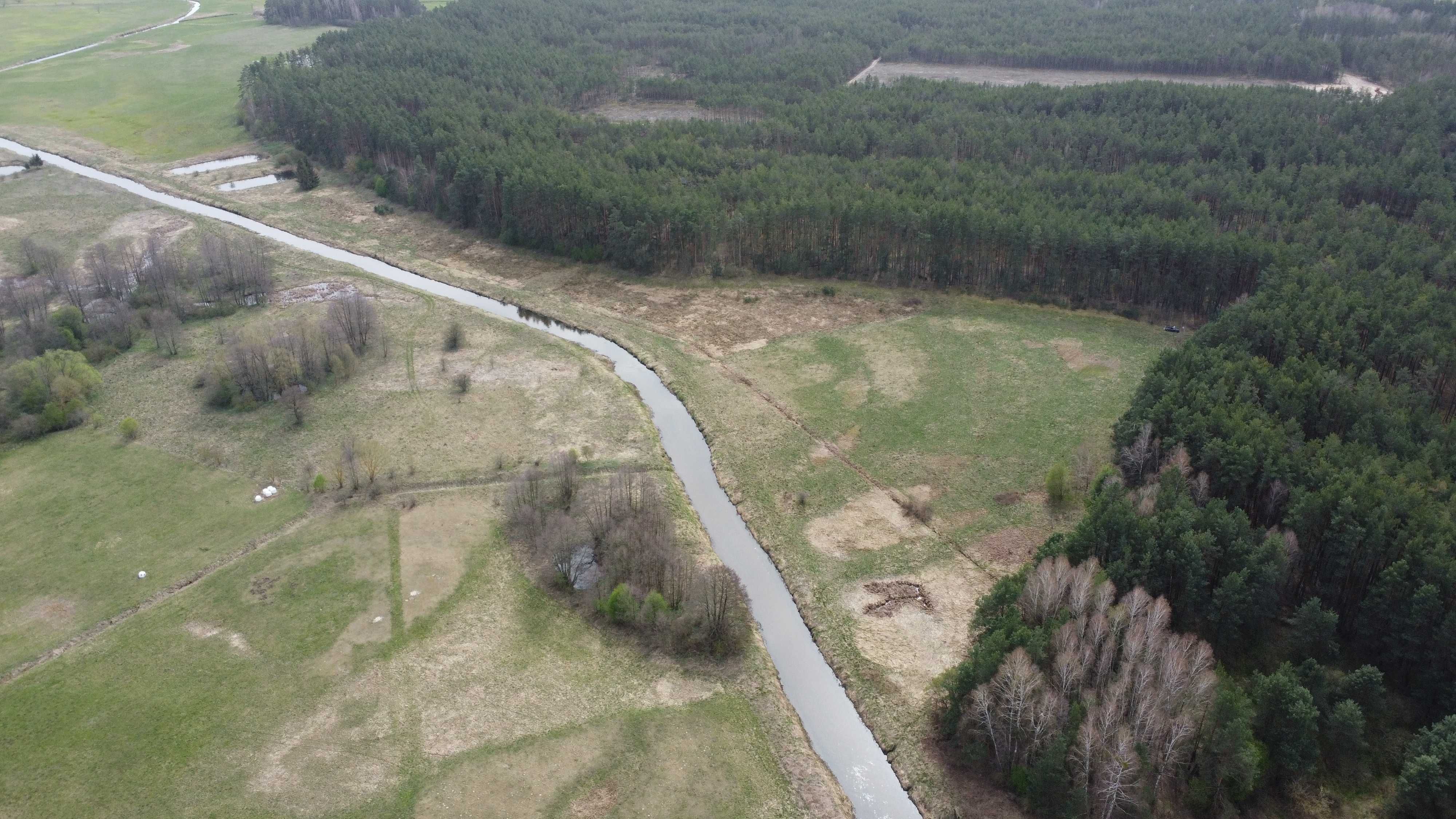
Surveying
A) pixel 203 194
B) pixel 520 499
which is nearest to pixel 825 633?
pixel 520 499

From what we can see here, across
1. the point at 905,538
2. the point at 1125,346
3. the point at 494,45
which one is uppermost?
the point at 494,45

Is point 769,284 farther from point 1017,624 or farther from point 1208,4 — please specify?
point 1208,4

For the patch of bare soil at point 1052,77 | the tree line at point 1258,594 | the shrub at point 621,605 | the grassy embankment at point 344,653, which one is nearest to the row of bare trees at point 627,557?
the shrub at point 621,605

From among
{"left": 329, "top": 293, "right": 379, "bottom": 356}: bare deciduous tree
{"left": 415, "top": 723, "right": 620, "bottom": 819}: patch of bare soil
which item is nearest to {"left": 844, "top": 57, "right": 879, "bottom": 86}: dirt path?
{"left": 329, "top": 293, "right": 379, "bottom": 356}: bare deciduous tree

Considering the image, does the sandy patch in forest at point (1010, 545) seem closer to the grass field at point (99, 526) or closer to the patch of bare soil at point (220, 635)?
the patch of bare soil at point (220, 635)

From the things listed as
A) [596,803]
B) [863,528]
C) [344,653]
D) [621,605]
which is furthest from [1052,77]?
[596,803]
